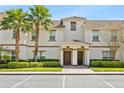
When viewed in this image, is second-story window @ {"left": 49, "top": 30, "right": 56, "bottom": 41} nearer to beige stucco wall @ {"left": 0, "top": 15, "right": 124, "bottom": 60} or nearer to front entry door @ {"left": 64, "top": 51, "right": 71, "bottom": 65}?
beige stucco wall @ {"left": 0, "top": 15, "right": 124, "bottom": 60}

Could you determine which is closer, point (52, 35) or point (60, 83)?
point (60, 83)

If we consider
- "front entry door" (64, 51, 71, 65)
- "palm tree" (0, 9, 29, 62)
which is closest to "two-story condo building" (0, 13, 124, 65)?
"front entry door" (64, 51, 71, 65)

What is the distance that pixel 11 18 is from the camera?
3778cm

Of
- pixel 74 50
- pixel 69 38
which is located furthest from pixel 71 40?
pixel 74 50

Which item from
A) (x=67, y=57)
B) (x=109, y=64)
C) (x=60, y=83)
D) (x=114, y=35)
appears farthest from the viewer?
(x=114, y=35)

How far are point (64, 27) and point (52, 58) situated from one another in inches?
193

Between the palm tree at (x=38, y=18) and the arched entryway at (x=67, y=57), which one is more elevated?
the palm tree at (x=38, y=18)

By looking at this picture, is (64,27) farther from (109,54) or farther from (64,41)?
(109,54)

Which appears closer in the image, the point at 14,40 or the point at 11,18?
the point at 11,18

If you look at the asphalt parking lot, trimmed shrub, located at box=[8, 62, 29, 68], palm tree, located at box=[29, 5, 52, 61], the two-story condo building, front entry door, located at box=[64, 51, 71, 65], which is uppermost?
palm tree, located at box=[29, 5, 52, 61]

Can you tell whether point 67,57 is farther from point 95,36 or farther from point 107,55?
point 107,55

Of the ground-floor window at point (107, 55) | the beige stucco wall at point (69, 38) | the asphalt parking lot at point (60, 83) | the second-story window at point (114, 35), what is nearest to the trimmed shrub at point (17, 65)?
the beige stucco wall at point (69, 38)

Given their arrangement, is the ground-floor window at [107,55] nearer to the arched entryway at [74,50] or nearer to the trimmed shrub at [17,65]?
the arched entryway at [74,50]
